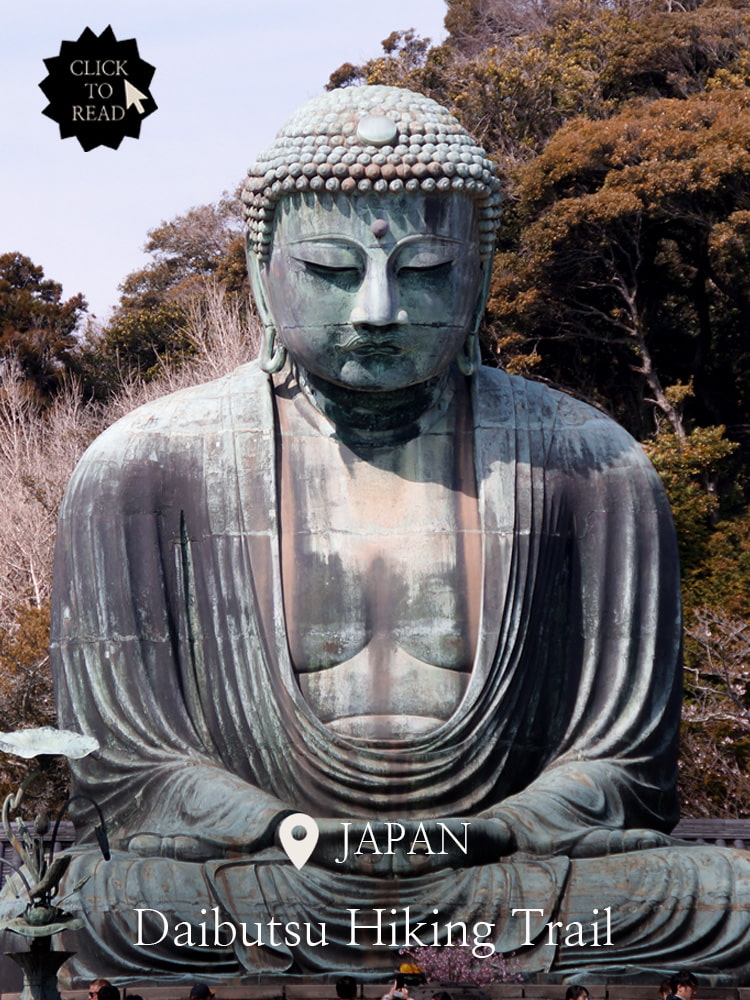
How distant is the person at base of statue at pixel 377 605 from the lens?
28.0 feet

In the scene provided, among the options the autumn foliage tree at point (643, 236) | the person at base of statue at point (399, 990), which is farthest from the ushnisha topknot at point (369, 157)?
the autumn foliage tree at point (643, 236)

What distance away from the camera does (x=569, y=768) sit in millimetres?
9172

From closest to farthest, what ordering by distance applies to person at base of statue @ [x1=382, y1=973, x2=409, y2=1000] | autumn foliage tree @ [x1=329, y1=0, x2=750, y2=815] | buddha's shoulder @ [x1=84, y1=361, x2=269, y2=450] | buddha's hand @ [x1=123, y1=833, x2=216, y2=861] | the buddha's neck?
person at base of statue @ [x1=382, y1=973, x2=409, y2=1000] → buddha's hand @ [x1=123, y1=833, x2=216, y2=861] → the buddha's neck → buddha's shoulder @ [x1=84, y1=361, x2=269, y2=450] → autumn foliage tree @ [x1=329, y1=0, x2=750, y2=815]

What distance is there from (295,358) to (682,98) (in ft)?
71.3

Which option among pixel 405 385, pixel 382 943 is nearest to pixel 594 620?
pixel 405 385

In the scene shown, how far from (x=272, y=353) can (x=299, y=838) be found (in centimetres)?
249

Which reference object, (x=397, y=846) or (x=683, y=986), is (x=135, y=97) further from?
(x=683, y=986)

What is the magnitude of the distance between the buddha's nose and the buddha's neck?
552 millimetres

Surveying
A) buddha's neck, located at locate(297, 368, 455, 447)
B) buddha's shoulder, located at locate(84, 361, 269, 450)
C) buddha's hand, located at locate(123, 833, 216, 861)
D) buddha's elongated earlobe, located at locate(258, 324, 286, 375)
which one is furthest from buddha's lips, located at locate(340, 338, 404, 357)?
buddha's hand, located at locate(123, 833, 216, 861)

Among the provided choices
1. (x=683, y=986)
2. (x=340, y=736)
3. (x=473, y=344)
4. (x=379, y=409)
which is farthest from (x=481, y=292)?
(x=683, y=986)

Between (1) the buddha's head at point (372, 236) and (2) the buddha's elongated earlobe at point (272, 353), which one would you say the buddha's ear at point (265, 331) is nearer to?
(2) the buddha's elongated earlobe at point (272, 353)

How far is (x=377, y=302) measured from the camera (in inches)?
360

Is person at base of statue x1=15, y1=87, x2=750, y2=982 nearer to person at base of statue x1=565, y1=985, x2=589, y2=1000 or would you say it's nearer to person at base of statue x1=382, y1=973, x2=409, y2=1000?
person at base of statue x1=382, y1=973, x2=409, y2=1000

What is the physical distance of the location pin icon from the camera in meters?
8.52
